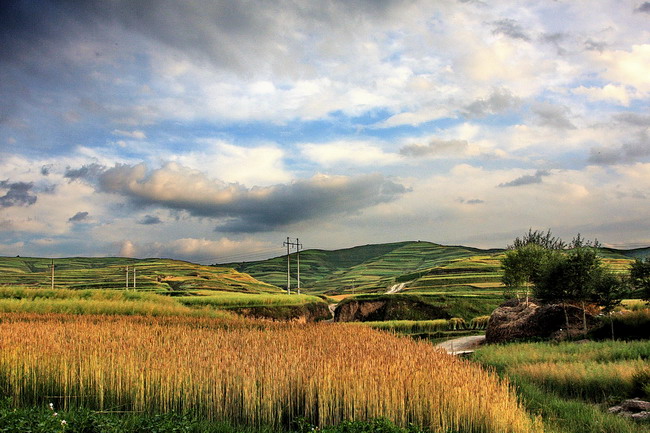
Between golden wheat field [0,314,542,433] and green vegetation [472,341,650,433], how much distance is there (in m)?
2.72

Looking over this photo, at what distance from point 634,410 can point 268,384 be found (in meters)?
10.0

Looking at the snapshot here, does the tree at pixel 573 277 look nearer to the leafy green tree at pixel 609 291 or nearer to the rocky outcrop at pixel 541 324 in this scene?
the leafy green tree at pixel 609 291

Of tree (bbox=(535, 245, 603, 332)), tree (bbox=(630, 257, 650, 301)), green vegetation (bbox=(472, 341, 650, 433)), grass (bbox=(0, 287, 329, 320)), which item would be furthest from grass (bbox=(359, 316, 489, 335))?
green vegetation (bbox=(472, 341, 650, 433))

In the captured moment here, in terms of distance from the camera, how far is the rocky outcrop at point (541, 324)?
2942cm

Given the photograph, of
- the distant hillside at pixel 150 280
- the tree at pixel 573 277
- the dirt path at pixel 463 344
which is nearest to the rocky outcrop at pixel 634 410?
the dirt path at pixel 463 344

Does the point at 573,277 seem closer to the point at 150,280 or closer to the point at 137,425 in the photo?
the point at 137,425

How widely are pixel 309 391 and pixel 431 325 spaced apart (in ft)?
121

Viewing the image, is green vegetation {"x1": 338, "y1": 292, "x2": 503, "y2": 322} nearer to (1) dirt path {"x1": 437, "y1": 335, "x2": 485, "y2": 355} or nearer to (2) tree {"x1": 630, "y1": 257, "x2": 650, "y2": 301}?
(1) dirt path {"x1": 437, "y1": 335, "x2": 485, "y2": 355}

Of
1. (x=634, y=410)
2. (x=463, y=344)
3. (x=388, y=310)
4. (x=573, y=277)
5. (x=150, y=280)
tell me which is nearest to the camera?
(x=634, y=410)

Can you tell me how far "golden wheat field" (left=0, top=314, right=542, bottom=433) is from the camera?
27.6ft

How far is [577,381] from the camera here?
49.2 ft

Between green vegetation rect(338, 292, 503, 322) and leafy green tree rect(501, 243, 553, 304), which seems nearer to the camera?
leafy green tree rect(501, 243, 553, 304)

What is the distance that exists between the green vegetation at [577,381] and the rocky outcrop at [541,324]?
23.2ft

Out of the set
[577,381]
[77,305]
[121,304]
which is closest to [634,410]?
[577,381]
